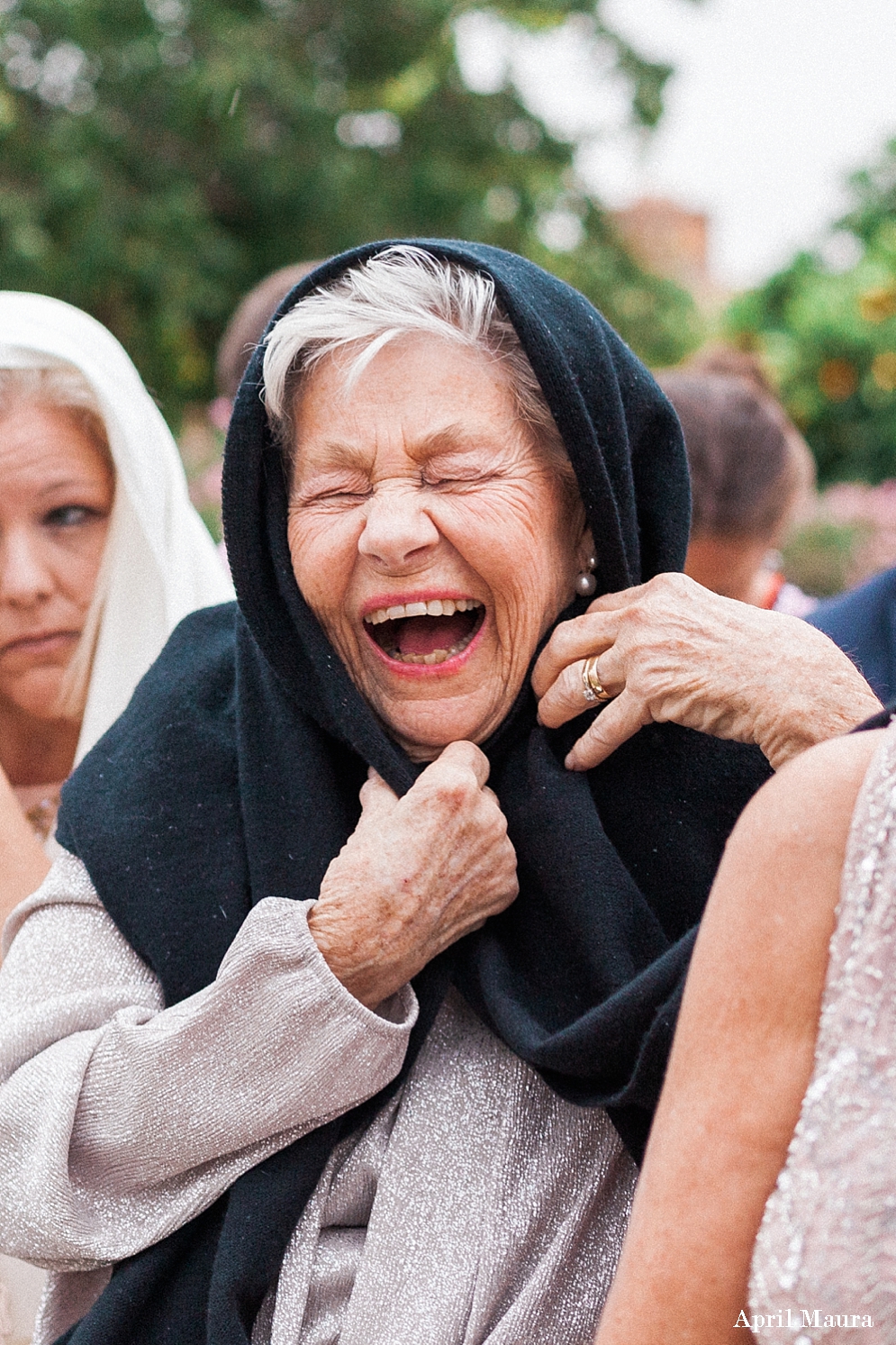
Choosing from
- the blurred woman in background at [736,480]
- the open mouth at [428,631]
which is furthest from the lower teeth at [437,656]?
the blurred woman in background at [736,480]

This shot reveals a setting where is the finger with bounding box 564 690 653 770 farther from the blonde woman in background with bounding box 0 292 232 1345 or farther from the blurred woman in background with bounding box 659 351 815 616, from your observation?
the blurred woman in background with bounding box 659 351 815 616

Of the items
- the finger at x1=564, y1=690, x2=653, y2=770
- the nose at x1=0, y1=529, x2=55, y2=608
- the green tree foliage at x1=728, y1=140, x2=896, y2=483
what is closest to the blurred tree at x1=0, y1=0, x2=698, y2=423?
the green tree foliage at x1=728, y1=140, x2=896, y2=483

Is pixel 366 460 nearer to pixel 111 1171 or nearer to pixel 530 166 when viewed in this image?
pixel 111 1171

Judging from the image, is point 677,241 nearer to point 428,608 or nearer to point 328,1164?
point 428,608

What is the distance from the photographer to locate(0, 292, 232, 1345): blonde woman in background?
110 inches

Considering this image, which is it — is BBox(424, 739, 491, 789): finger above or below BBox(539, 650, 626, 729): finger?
below

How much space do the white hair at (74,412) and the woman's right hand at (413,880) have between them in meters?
1.15

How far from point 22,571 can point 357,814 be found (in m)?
1.09

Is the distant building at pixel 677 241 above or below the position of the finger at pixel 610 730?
below

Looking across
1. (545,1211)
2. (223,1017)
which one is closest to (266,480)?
(223,1017)

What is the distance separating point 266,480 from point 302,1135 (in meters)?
0.93

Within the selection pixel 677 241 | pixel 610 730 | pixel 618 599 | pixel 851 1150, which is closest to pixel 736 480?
pixel 618 599

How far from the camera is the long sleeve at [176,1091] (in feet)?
5.84

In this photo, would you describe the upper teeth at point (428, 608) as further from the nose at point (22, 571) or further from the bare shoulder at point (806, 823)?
the nose at point (22, 571)
